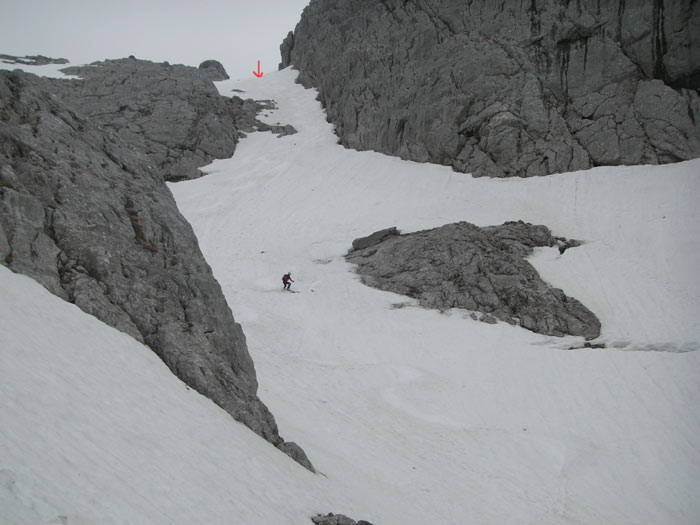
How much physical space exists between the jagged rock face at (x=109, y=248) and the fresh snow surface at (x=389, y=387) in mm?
784

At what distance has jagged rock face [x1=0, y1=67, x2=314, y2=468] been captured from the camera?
9.87 m

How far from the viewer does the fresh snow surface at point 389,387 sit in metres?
6.48

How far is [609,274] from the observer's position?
2619cm

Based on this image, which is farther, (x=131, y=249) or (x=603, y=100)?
(x=603, y=100)

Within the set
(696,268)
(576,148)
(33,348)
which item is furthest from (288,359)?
(576,148)

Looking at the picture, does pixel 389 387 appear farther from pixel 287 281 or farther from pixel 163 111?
pixel 163 111

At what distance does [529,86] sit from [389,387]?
116 ft

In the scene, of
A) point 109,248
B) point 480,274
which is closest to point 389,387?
point 480,274

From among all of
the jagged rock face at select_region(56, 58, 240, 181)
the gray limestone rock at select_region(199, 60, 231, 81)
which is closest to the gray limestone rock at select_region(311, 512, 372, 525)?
the jagged rock face at select_region(56, 58, 240, 181)

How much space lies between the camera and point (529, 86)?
4294 cm

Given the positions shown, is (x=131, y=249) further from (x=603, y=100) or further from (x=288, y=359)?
(x=603, y=100)

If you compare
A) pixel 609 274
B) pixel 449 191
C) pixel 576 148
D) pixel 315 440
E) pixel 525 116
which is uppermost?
pixel 525 116

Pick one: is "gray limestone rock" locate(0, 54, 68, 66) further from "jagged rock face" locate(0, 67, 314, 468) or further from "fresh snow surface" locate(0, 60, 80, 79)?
"jagged rock face" locate(0, 67, 314, 468)

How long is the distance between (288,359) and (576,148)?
1238 inches
